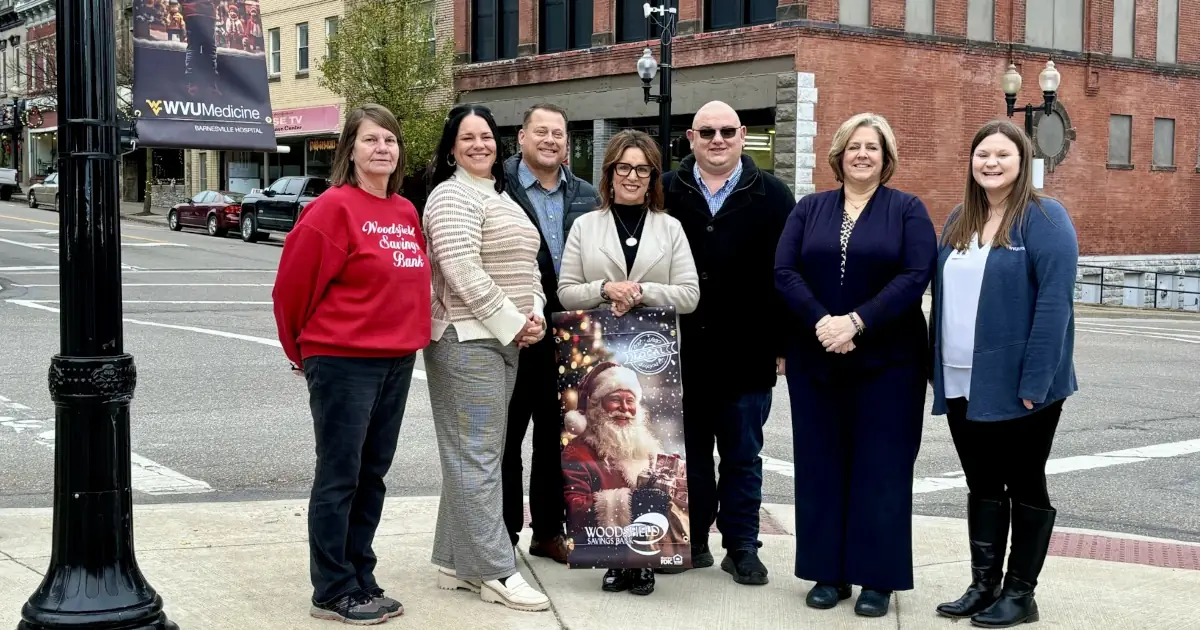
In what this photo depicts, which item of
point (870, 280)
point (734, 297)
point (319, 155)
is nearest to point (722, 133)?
point (734, 297)

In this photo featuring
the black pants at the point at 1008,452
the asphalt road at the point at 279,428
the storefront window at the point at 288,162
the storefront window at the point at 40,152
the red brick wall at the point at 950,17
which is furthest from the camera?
the storefront window at the point at 40,152

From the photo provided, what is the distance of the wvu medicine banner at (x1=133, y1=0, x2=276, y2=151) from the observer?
4316mm

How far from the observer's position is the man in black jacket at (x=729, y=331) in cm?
563

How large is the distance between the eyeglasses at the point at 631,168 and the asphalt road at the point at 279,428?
2.93 meters

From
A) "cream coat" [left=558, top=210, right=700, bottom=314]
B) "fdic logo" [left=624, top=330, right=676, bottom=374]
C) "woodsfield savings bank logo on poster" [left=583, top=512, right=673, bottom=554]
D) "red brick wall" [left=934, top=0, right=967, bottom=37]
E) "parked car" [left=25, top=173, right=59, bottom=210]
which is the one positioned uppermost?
"red brick wall" [left=934, top=0, right=967, bottom=37]

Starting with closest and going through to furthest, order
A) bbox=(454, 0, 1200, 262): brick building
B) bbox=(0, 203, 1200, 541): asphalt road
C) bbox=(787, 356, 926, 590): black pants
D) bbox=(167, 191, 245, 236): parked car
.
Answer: bbox=(787, 356, 926, 590): black pants, bbox=(0, 203, 1200, 541): asphalt road, bbox=(454, 0, 1200, 262): brick building, bbox=(167, 191, 245, 236): parked car

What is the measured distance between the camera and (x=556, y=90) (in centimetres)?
3120

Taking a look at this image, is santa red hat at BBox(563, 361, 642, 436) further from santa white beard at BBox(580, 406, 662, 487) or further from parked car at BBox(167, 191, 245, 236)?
parked car at BBox(167, 191, 245, 236)

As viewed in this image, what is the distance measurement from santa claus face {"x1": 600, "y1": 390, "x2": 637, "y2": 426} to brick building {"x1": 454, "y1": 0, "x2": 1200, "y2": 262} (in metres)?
20.1

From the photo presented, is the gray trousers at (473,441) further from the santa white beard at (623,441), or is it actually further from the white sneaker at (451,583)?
the santa white beard at (623,441)

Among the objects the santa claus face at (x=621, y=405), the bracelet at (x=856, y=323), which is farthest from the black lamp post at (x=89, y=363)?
the bracelet at (x=856, y=323)

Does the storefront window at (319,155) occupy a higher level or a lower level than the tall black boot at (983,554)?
higher

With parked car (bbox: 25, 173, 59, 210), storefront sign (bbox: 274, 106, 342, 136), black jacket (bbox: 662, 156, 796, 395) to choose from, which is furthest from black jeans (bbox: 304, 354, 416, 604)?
parked car (bbox: 25, 173, 59, 210)

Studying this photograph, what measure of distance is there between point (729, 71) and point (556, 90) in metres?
5.93
